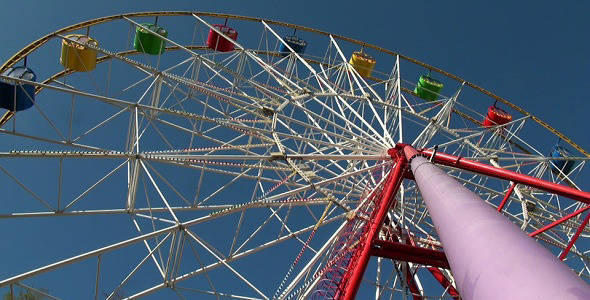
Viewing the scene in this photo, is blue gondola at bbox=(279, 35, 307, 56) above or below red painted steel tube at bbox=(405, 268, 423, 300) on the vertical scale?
above

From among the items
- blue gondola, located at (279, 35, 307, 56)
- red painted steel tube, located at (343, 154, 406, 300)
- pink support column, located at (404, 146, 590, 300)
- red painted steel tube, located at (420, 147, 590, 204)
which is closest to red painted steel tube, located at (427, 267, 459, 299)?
red painted steel tube, located at (343, 154, 406, 300)

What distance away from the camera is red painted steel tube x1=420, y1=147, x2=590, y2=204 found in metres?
8.05

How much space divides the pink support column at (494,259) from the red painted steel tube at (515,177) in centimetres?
406

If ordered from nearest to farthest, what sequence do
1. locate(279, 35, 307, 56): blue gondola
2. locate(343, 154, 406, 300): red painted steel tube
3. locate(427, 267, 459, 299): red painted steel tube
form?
locate(343, 154, 406, 300): red painted steel tube < locate(427, 267, 459, 299): red painted steel tube < locate(279, 35, 307, 56): blue gondola

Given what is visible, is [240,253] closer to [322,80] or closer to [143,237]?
[143,237]

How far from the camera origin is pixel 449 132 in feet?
59.9

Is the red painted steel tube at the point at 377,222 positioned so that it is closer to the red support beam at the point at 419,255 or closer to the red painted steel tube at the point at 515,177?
the red support beam at the point at 419,255

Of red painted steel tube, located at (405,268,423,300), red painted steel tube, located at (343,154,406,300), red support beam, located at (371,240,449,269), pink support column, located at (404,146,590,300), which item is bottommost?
red painted steel tube, located at (405,268,423,300)

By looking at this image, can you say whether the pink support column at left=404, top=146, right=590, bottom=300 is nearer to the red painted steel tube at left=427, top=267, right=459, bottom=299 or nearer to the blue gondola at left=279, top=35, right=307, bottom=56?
the red painted steel tube at left=427, top=267, right=459, bottom=299

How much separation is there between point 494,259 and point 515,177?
608 cm

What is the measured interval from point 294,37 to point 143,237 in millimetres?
15247

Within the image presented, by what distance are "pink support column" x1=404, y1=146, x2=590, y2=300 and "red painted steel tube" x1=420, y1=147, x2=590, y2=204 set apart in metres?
4.06

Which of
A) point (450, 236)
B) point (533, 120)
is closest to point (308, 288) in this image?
point (450, 236)

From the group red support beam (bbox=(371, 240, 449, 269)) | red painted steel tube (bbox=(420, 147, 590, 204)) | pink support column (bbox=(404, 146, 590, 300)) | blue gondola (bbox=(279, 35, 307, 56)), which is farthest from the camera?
blue gondola (bbox=(279, 35, 307, 56))
